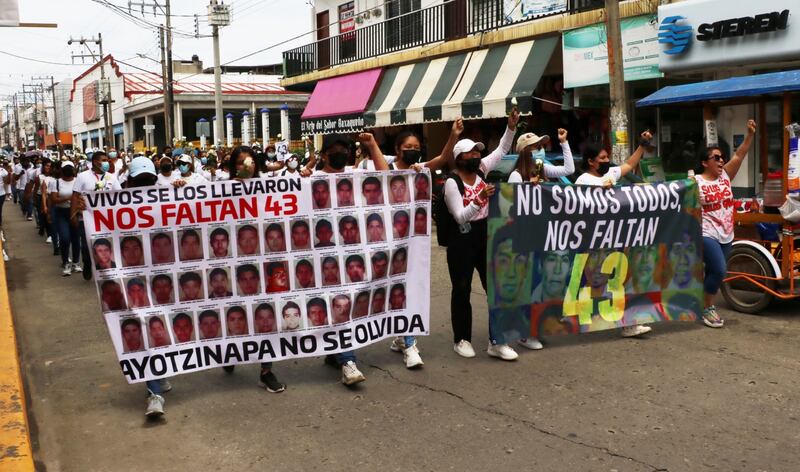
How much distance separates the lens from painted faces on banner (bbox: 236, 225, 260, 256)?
566 centimetres

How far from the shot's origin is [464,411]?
5.23 m

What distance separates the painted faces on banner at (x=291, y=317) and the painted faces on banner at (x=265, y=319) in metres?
0.07

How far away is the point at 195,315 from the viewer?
5.55 m

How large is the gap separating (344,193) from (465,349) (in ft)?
5.28

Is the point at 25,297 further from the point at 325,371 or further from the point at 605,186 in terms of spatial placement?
the point at 605,186

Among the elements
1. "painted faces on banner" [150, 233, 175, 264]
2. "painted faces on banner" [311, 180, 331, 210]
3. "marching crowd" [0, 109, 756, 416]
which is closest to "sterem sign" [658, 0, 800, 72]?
"marching crowd" [0, 109, 756, 416]

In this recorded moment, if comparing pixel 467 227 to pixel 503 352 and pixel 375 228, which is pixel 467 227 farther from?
pixel 503 352

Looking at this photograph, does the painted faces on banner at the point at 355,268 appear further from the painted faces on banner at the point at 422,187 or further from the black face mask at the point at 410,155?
the black face mask at the point at 410,155

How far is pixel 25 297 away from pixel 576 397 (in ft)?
25.6

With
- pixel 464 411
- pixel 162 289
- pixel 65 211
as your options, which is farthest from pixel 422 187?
pixel 65 211

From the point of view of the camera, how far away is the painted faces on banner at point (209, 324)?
5570 mm

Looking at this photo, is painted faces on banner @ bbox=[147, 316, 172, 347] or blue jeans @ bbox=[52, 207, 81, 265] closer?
painted faces on banner @ bbox=[147, 316, 172, 347]

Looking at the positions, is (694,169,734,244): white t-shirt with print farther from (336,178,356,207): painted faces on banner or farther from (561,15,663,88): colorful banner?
(561,15,663,88): colorful banner

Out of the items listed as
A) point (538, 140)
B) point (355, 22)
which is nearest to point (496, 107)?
point (355, 22)
